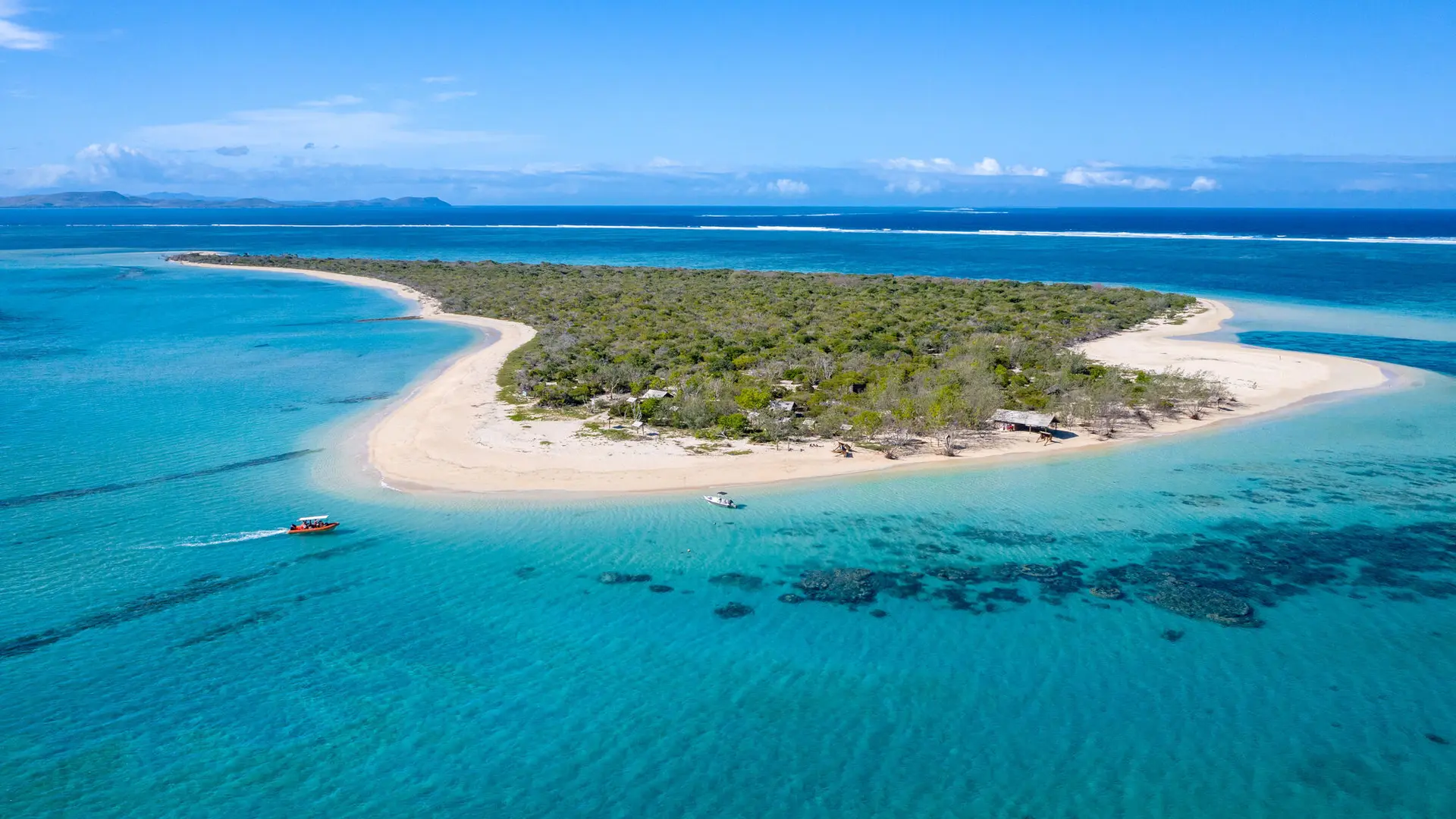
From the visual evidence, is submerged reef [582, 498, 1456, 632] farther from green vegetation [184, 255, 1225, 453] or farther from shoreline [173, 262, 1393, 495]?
green vegetation [184, 255, 1225, 453]

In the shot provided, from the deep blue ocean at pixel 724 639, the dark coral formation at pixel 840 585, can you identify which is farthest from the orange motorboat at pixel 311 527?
the dark coral formation at pixel 840 585

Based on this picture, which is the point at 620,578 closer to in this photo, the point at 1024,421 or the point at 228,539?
the point at 228,539

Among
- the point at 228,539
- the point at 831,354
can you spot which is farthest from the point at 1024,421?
the point at 228,539

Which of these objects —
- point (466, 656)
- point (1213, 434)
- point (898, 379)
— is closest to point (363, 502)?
point (466, 656)

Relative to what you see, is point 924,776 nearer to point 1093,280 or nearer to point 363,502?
point 363,502

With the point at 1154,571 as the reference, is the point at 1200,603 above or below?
below

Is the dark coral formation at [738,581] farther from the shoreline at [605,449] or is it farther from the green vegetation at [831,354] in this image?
the green vegetation at [831,354]
